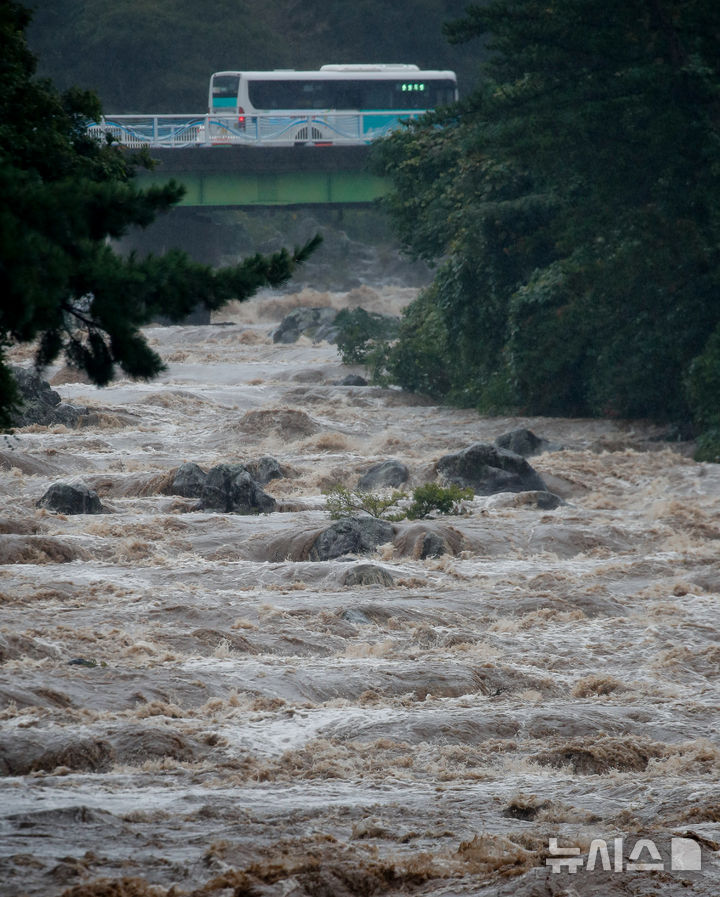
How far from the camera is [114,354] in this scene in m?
7.50

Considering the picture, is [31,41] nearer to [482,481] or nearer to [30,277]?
[482,481]

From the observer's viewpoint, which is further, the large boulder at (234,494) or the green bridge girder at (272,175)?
the green bridge girder at (272,175)

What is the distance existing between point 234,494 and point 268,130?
97.3 feet

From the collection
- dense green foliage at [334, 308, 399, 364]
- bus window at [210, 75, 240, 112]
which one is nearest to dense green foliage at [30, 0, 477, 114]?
bus window at [210, 75, 240, 112]

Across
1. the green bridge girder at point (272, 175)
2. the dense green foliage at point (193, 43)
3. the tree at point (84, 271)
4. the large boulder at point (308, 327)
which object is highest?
the dense green foliage at point (193, 43)

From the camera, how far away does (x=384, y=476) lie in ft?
70.6

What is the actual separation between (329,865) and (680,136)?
1904 cm

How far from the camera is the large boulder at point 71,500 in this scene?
18.5 meters

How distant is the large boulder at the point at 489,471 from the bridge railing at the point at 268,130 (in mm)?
23899

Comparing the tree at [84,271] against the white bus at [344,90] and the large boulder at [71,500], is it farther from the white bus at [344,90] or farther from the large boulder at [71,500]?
the white bus at [344,90]

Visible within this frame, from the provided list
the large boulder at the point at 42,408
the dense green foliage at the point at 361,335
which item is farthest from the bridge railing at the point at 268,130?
the large boulder at the point at 42,408

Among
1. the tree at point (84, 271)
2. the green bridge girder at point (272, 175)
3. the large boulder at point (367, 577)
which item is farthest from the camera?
the green bridge girder at point (272, 175)

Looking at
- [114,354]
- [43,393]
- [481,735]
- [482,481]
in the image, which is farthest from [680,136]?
[114,354]

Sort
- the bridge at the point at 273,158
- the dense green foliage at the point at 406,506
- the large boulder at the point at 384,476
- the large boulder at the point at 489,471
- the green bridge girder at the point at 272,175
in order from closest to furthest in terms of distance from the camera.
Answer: the dense green foliage at the point at 406,506 < the large boulder at the point at 489,471 < the large boulder at the point at 384,476 < the bridge at the point at 273,158 < the green bridge girder at the point at 272,175
